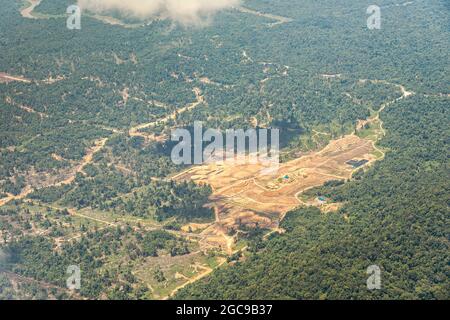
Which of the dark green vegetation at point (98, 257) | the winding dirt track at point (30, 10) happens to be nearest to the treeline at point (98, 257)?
the dark green vegetation at point (98, 257)

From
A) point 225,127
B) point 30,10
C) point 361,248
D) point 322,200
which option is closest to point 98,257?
point 322,200

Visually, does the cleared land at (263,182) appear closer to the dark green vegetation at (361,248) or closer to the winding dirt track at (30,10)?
the dark green vegetation at (361,248)

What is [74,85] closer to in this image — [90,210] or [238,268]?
[90,210]

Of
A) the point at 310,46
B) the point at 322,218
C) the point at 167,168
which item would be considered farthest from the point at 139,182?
the point at 310,46

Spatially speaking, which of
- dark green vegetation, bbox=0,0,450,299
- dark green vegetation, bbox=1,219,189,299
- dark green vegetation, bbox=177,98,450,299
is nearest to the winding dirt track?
dark green vegetation, bbox=0,0,450,299

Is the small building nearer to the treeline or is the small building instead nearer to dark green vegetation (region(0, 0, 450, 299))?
dark green vegetation (region(0, 0, 450, 299))
